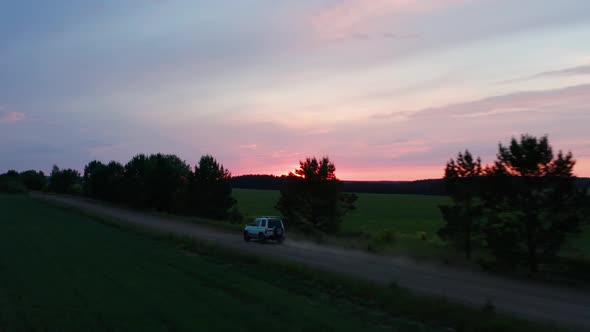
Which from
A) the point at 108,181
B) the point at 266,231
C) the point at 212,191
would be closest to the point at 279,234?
the point at 266,231

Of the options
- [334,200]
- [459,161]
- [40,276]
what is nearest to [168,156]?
[334,200]

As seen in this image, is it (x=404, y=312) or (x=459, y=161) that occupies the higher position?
(x=459, y=161)

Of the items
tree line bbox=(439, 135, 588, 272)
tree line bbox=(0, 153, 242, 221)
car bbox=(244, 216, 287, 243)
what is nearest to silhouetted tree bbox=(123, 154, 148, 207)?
tree line bbox=(0, 153, 242, 221)

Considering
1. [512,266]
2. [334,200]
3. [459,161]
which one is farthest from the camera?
[334,200]

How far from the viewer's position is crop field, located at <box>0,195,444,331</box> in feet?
38.3

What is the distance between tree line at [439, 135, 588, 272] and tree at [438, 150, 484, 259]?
2.74 metres

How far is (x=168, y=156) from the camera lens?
8194 centimetres

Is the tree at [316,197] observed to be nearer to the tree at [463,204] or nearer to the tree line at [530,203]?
the tree at [463,204]

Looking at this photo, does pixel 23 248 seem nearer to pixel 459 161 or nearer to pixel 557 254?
pixel 459 161

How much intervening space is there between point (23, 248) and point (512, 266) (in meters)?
23.4

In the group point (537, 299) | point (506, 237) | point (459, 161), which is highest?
point (459, 161)

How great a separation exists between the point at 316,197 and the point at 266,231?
1152 centimetres

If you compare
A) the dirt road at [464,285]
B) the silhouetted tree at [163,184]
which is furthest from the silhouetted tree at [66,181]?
the dirt road at [464,285]

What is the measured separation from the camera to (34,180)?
173 meters
